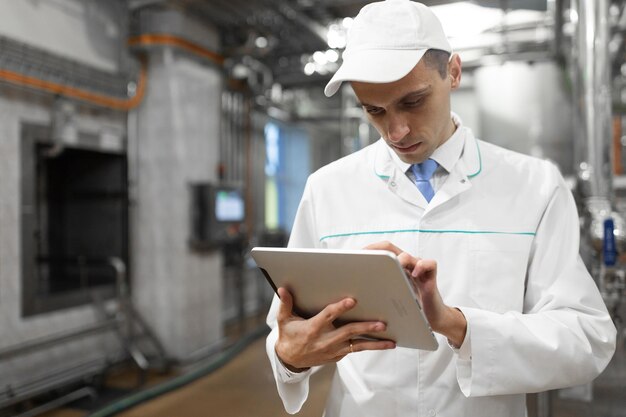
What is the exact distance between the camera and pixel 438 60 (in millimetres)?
948

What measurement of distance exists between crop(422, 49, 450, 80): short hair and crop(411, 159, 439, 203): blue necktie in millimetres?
186

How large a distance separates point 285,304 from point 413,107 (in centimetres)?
43

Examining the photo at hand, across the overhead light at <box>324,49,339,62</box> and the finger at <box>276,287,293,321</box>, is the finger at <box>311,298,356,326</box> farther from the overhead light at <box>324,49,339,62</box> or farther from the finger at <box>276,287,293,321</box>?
the overhead light at <box>324,49,339,62</box>

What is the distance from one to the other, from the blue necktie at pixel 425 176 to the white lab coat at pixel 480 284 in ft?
0.11

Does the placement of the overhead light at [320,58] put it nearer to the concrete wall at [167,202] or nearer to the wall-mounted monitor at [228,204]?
the concrete wall at [167,202]

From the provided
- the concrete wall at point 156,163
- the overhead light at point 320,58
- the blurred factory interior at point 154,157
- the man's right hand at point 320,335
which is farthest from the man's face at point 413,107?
the overhead light at point 320,58

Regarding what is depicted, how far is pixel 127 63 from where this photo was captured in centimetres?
378

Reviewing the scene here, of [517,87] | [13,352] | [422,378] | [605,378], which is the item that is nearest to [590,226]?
[605,378]

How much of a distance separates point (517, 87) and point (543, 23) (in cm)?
→ 83

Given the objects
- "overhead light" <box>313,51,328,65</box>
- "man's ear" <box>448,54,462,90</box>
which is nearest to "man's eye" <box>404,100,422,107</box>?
"man's ear" <box>448,54,462,90</box>

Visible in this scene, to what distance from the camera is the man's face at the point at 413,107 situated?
0.92 meters

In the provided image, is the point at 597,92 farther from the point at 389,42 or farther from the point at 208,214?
the point at 208,214

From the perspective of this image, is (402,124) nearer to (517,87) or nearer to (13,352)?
(13,352)

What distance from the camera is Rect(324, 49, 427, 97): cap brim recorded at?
872mm
